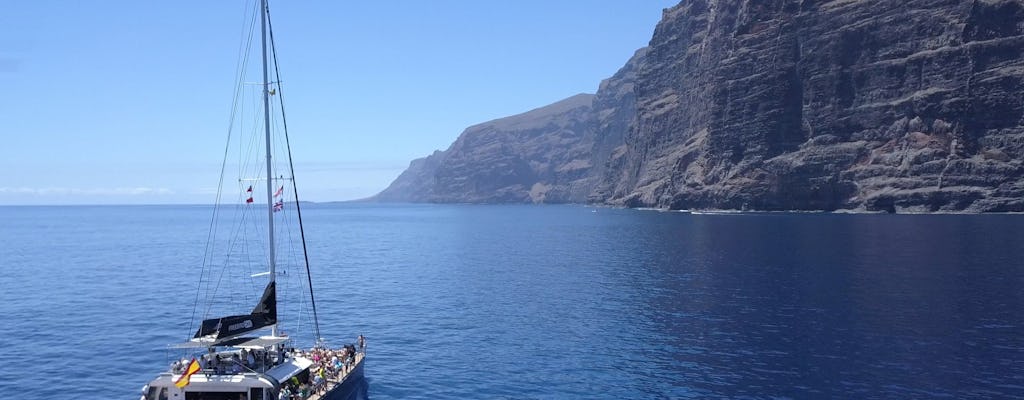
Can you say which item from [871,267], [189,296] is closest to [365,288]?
[189,296]

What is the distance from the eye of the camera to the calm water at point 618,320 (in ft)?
126

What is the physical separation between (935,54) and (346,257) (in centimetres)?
15423

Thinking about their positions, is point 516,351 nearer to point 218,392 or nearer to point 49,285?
point 218,392

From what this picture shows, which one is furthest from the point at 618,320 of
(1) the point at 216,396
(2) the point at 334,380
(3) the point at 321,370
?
(1) the point at 216,396

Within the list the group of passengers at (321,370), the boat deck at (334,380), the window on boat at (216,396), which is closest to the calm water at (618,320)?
the boat deck at (334,380)

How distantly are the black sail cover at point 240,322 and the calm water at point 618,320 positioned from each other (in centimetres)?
743

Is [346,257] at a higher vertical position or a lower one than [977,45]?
lower

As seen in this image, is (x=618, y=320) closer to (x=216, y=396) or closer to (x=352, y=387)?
(x=352, y=387)

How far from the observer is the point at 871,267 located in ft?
253

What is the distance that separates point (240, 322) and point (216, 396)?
12.8ft

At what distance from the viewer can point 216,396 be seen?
29.6 metres

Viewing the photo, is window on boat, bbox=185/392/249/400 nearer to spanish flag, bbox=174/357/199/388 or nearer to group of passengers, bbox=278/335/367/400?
spanish flag, bbox=174/357/199/388

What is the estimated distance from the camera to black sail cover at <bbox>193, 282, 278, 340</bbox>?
104ft

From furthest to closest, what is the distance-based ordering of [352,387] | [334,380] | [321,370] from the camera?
[352,387], [334,380], [321,370]
